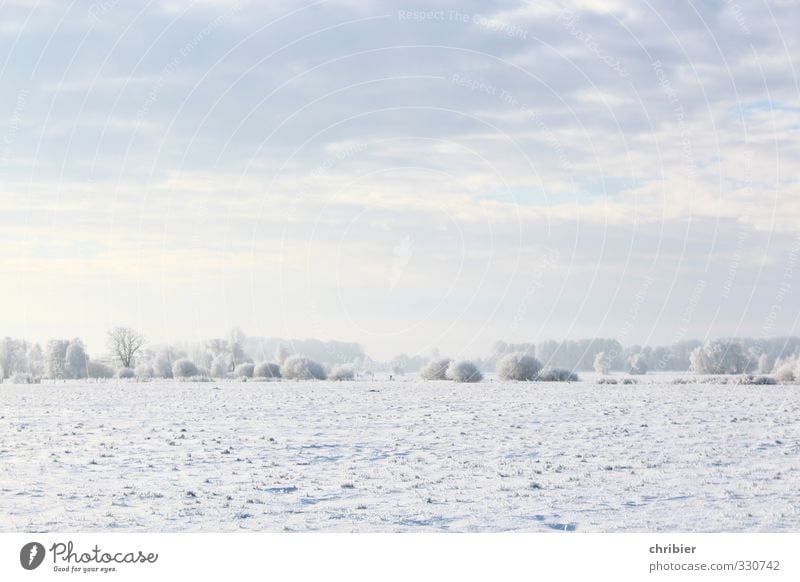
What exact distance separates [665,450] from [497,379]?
57.7 m

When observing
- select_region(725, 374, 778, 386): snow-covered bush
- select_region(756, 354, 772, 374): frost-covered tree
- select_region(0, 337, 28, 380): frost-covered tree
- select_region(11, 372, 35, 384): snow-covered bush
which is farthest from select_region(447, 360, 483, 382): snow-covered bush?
select_region(0, 337, 28, 380): frost-covered tree

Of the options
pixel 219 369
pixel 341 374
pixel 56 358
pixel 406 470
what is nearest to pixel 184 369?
pixel 219 369

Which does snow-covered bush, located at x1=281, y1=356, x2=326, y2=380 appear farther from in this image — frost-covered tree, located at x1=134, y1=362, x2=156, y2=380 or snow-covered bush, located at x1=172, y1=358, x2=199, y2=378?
frost-covered tree, located at x1=134, y1=362, x2=156, y2=380

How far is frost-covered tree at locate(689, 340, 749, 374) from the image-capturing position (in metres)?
112

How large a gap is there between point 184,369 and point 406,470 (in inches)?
3372

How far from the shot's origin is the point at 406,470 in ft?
71.8

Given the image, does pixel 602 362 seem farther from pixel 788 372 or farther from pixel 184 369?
pixel 184 369

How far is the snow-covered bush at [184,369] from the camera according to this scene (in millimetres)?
101438

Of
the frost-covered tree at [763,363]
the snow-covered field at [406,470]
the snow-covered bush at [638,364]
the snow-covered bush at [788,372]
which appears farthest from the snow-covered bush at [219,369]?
the frost-covered tree at [763,363]

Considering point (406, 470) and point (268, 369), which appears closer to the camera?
point (406, 470)

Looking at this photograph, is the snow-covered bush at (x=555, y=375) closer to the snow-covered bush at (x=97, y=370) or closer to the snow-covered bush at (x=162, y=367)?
the snow-covered bush at (x=162, y=367)

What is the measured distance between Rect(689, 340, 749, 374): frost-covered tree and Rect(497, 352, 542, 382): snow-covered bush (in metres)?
45.6

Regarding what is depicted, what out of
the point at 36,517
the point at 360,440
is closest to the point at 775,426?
the point at 360,440

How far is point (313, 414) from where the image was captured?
123 ft
